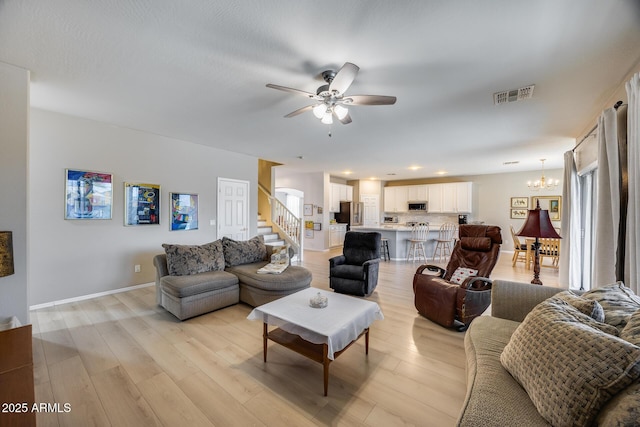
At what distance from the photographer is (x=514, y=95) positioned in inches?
109

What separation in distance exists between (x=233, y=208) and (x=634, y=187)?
5843 millimetres

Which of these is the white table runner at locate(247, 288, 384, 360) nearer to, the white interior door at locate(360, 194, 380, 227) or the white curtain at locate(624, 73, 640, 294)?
the white curtain at locate(624, 73, 640, 294)

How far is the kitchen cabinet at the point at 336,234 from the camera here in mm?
8883

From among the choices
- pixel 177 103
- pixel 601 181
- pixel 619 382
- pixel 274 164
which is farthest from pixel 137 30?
pixel 274 164

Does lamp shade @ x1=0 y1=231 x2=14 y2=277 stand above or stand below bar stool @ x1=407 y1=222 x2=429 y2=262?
above

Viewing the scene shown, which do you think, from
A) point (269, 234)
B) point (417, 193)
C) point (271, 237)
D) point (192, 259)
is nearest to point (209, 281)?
point (192, 259)

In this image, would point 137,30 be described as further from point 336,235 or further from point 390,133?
point 336,235

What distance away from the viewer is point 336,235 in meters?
9.15

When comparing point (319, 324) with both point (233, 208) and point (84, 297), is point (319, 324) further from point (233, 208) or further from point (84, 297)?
point (233, 208)

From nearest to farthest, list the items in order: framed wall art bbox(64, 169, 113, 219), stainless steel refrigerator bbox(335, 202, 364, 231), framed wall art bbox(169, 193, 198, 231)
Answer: framed wall art bbox(64, 169, 113, 219), framed wall art bbox(169, 193, 198, 231), stainless steel refrigerator bbox(335, 202, 364, 231)

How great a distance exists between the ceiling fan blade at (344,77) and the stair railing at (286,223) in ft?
16.6

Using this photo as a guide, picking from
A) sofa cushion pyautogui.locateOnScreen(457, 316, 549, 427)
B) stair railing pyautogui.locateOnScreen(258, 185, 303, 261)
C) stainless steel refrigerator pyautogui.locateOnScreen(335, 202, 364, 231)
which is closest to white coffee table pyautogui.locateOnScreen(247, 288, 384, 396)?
sofa cushion pyautogui.locateOnScreen(457, 316, 549, 427)

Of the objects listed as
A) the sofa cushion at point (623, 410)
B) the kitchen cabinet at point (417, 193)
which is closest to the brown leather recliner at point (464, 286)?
the sofa cushion at point (623, 410)

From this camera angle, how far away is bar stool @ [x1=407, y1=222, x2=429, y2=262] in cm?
684
